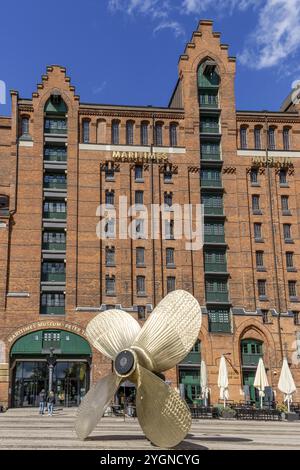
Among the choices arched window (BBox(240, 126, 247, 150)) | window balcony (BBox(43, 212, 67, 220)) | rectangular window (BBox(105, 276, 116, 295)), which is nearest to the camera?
rectangular window (BBox(105, 276, 116, 295))

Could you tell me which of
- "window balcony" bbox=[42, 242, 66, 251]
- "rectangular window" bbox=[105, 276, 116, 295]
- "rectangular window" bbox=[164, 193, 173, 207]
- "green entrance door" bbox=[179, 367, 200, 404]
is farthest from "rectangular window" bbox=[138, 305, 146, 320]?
"rectangular window" bbox=[164, 193, 173, 207]

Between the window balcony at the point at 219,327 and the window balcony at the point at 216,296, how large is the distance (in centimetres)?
184

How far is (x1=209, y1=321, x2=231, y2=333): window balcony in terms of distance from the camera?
152 ft

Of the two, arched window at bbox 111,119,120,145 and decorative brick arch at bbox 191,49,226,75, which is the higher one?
decorative brick arch at bbox 191,49,226,75

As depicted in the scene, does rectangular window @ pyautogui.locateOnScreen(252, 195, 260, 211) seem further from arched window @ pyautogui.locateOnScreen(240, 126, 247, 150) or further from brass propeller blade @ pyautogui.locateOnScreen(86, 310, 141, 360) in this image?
brass propeller blade @ pyautogui.locateOnScreen(86, 310, 141, 360)

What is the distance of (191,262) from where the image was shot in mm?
47562

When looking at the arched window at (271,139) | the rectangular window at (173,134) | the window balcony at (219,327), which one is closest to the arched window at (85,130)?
the rectangular window at (173,134)

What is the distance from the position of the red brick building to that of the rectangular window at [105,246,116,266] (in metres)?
0.09

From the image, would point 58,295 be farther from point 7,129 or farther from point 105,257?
point 7,129

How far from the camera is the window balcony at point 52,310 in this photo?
45.3 metres

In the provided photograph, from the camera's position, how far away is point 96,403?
724 inches

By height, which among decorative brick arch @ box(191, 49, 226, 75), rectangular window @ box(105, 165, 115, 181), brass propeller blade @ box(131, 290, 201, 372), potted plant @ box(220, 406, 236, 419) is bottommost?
potted plant @ box(220, 406, 236, 419)
